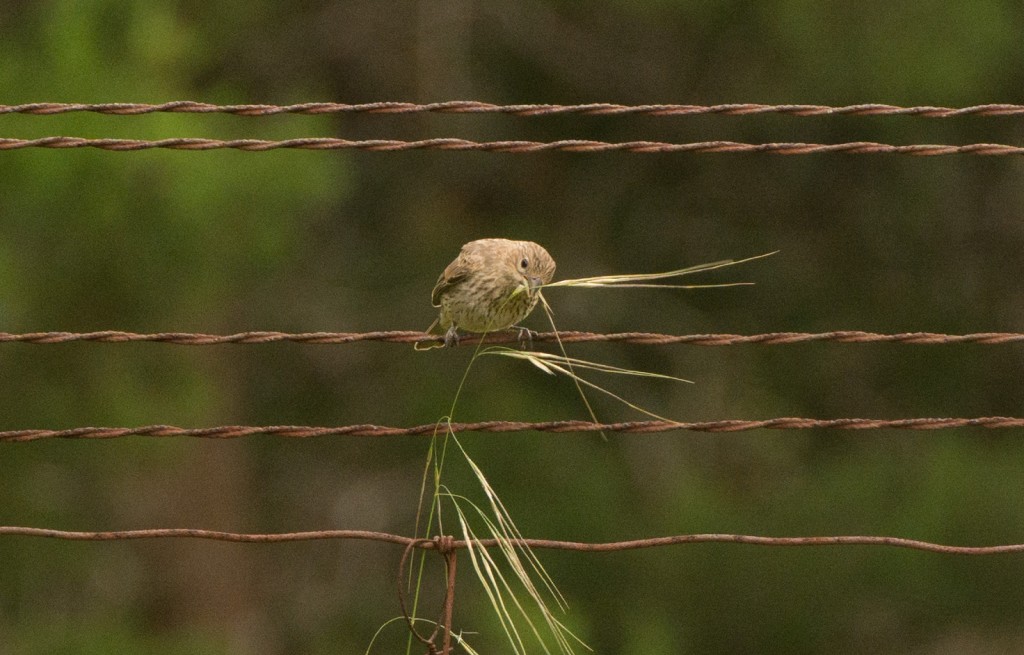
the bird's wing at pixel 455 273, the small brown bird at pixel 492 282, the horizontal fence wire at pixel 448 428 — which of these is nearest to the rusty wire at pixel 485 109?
the horizontal fence wire at pixel 448 428

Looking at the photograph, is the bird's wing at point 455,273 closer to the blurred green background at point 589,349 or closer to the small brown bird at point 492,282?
the small brown bird at point 492,282

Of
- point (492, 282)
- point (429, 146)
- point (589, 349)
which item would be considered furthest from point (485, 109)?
point (589, 349)

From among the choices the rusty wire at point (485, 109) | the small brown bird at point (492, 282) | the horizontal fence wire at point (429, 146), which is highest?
the rusty wire at point (485, 109)

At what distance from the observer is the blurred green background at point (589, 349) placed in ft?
31.7

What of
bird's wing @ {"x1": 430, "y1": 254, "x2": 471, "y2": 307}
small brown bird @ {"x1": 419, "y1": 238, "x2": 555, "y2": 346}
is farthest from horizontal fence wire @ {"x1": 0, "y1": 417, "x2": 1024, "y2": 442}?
bird's wing @ {"x1": 430, "y1": 254, "x2": 471, "y2": 307}

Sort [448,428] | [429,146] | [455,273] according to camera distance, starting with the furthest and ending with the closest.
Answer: [455,273], [429,146], [448,428]

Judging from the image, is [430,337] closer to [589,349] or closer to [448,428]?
[448,428]

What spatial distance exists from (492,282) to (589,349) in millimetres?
6480

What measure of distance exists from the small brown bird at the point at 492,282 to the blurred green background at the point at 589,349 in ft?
11.0

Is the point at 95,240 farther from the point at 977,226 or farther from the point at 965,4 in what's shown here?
the point at 977,226

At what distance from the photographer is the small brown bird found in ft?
17.9

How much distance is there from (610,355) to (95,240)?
4848 millimetres

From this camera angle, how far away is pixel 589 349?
11.9 m

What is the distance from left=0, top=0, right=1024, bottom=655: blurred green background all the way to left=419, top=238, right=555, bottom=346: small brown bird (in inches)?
132
